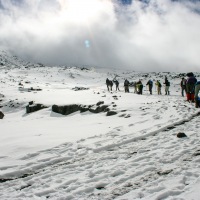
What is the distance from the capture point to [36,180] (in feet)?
22.6

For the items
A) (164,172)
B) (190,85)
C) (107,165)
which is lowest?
(107,165)

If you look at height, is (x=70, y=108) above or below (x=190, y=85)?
below

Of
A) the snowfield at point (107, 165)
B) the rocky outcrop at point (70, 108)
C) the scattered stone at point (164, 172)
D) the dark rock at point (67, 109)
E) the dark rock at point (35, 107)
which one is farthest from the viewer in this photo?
the dark rock at point (35, 107)

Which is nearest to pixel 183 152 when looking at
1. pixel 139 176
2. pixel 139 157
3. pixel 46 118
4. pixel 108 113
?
pixel 139 157

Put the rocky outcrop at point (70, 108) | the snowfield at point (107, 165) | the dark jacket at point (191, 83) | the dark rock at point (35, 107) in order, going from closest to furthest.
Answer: the snowfield at point (107, 165), the dark jacket at point (191, 83), the rocky outcrop at point (70, 108), the dark rock at point (35, 107)

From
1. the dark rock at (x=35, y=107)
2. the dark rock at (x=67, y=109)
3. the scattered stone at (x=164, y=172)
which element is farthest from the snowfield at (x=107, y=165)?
the dark rock at (x=35, y=107)

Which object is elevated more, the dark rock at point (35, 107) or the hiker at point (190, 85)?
the hiker at point (190, 85)

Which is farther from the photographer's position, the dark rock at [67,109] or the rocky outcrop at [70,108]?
the dark rock at [67,109]

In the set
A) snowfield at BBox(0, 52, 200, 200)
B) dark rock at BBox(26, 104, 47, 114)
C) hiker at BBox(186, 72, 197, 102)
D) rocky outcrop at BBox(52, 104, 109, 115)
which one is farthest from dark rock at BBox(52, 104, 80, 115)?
snowfield at BBox(0, 52, 200, 200)

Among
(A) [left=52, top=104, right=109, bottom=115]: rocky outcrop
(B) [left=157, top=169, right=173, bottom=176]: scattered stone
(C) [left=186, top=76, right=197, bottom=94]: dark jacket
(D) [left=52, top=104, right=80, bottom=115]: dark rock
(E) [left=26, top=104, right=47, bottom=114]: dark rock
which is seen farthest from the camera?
(E) [left=26, top=104, right=47, bottom=114]: dark rock

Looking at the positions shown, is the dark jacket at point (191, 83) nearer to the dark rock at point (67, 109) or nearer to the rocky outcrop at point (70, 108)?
the rocky outcrop at point (70, 108)

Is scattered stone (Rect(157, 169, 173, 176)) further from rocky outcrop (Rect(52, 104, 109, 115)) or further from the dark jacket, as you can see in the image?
rocky outcrop (Rect(52, 104, 109, 115))

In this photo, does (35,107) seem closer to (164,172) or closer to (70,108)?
(70,108)

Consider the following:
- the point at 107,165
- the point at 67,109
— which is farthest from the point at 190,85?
the point at 107,165
